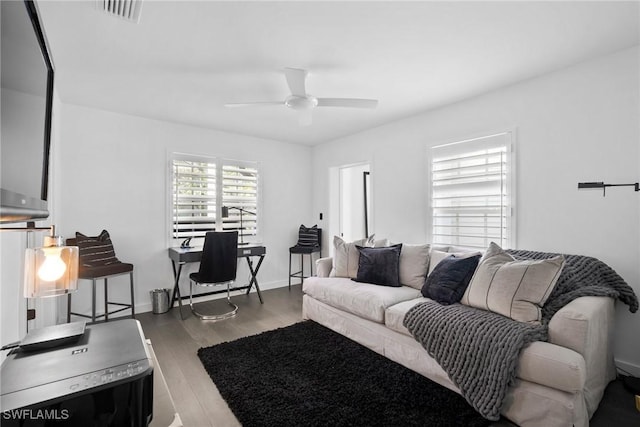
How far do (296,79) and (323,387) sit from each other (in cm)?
233

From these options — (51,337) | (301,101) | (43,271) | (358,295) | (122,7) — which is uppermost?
(122,7)

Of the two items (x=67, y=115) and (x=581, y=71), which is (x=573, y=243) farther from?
(x=67, y=115)

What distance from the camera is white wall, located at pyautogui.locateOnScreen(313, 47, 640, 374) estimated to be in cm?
228

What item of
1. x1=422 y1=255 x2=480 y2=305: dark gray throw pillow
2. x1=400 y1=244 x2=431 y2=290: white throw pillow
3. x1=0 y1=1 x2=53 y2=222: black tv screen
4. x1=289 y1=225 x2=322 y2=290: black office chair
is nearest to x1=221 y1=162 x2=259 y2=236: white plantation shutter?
x1=289 y1=225 x2=322 y2=290: black office chair

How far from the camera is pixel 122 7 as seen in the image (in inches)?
70.9

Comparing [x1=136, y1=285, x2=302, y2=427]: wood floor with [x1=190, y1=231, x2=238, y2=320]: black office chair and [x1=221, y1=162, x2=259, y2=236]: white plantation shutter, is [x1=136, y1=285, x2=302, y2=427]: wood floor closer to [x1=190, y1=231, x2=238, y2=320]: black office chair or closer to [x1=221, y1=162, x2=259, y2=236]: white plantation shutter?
[x1=190, y1=231, x2=238, y2=320]: black office chair

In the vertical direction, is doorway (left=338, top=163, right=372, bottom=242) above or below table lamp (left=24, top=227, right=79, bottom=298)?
above

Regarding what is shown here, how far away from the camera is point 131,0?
68.4 inches

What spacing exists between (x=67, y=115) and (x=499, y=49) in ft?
13.9

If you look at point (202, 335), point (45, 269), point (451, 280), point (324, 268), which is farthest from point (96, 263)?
point (451, 280)

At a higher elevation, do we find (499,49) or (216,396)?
(499,49)

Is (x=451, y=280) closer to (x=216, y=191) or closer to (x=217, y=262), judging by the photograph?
(x=217, y=262)

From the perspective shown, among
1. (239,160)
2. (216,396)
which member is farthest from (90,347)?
(239,160)

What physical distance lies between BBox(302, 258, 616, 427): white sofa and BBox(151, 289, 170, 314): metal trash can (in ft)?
8.20
